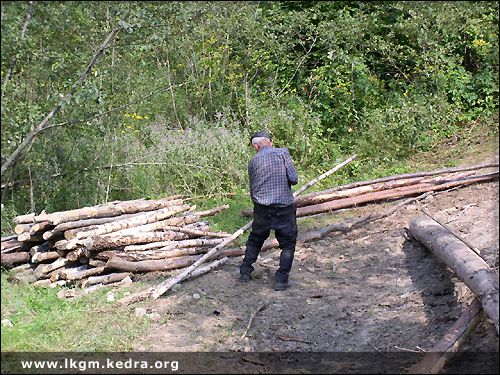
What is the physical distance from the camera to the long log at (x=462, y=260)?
5.39 metres

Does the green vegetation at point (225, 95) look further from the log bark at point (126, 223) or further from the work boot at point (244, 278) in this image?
the work boot at point (244, 278)

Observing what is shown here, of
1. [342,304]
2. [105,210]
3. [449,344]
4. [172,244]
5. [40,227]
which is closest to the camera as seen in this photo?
[449,344]

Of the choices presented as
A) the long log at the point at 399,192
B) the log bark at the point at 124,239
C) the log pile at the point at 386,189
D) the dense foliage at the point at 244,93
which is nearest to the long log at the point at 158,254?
the log bark at the point at 124,239

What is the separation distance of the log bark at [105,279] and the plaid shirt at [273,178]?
1853 millimetres

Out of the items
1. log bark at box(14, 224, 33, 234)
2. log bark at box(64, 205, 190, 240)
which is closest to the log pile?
log bark at box(64, 205, 190, 240)

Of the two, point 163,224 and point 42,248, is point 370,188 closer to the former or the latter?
point 163,224

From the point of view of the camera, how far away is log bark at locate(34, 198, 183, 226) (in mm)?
7690

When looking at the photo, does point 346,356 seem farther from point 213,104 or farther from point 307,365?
point 213,104

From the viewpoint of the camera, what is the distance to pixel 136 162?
1094cm

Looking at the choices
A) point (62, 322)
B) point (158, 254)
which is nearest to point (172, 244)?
point (158, 254)

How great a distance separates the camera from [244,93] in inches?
556

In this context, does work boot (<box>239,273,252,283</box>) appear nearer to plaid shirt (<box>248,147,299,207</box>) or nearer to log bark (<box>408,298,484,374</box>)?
plaid shirt (<box>248,147,299,207</box>)

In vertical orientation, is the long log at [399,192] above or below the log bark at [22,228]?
below

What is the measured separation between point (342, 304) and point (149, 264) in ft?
7.97
